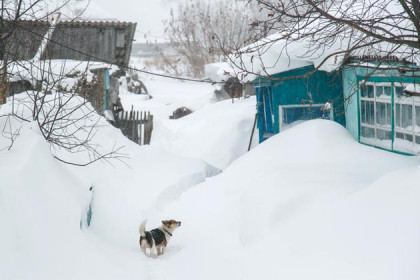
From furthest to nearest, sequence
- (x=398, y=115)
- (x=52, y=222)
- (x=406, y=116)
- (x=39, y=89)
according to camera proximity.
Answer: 1. (x=398, y=115)
2. (x=406, y=116)
3. (x=39, y=89)
4. (x=52, y=222)

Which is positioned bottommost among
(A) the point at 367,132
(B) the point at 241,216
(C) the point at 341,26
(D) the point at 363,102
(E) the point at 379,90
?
(B) the point at 241,216

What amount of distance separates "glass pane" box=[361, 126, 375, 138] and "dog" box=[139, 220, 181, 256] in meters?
5.12

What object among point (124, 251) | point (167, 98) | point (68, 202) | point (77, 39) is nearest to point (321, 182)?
point (124, 251)

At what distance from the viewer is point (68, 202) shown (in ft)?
24.8

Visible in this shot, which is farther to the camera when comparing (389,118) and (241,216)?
(389,118)

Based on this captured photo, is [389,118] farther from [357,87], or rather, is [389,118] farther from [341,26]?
[341,26]

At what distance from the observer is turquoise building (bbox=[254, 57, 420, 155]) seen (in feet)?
29.7

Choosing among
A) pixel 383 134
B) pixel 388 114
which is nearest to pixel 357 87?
pixel 388 114

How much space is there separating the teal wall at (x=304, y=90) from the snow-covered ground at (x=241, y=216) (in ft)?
6.80

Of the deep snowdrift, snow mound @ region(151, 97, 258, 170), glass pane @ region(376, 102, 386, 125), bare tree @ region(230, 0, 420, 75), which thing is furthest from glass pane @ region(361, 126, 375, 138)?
snow mound @ region(151, 97, 258, 170)

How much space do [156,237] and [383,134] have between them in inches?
215

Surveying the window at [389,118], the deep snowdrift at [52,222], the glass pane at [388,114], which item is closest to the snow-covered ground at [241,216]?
the deep snowdrift at [52,222]

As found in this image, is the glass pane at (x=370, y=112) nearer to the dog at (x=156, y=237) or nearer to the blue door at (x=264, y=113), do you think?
the blue door at (x=264, y=113)

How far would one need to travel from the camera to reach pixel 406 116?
1017 centimetres
